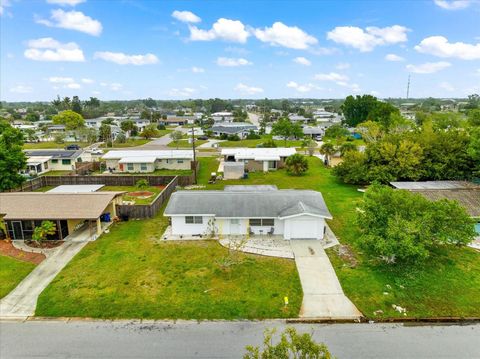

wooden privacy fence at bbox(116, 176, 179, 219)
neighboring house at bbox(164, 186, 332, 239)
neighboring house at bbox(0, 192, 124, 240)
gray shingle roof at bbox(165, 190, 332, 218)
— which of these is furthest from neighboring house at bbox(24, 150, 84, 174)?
neighboring house at bbox(164, 186, 332, 239)

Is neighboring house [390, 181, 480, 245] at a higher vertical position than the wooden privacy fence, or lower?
higher

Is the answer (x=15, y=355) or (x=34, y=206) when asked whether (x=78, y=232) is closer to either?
(x=34, y=206)

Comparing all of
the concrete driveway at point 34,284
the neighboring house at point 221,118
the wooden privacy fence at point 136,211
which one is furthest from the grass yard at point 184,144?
the concrete driveway at point 34,284

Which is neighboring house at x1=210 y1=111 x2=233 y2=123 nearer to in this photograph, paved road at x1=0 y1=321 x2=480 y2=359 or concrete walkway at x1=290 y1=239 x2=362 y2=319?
concrete walkway at x1=290 y1=239 x2=362 y2=319

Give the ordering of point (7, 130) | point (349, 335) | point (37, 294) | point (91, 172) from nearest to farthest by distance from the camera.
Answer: point (349, 335) → point (37, 294) → point (7, 130) → point (91, 172)

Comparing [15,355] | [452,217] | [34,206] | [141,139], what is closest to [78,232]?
[34,206]

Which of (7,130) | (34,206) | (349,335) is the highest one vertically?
(7,130)

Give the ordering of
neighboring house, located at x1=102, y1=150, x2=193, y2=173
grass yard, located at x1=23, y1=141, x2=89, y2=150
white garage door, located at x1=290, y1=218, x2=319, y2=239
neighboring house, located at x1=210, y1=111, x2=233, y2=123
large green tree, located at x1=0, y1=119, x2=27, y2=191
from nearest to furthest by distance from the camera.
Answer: white garage door, located at x1=290, y1=218, x2=319, y2=239 → large green tree, located at x1=0, y1=119, x2=27, y2=191 → neighboring house, located at x1=102, y1=150, x2=193, y2=173 → grass yard, located at x1=23, y1=141, x2=89, y2=150 → neighboring house, located at x1=210, y1=111, x2=233, y2=123
